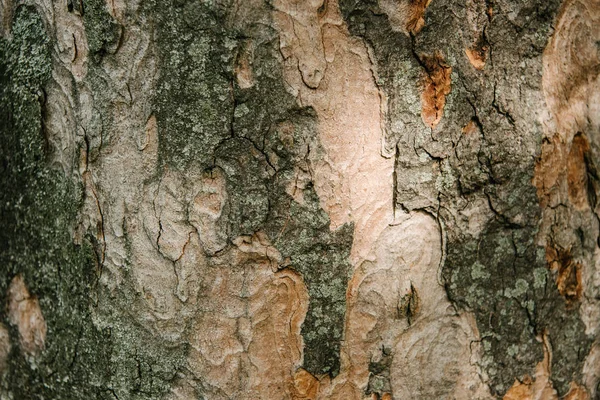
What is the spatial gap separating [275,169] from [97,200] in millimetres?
284

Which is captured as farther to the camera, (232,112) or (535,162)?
(535,162)

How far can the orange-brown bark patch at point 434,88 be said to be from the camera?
3.04 feet

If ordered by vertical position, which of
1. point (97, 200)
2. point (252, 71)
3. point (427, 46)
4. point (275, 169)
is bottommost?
point (97, 200)

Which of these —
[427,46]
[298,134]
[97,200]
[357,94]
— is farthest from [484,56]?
[97,200]

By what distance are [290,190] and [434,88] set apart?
10.6 inches

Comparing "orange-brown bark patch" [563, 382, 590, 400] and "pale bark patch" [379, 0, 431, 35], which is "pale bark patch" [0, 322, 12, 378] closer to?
"pale bark patch" [379, 0, 431, 35]

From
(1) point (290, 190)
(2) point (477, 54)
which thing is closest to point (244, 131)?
(1) point (290, 190)

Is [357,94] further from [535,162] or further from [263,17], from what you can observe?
[535,162]

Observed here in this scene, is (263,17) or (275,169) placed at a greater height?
(263,17)

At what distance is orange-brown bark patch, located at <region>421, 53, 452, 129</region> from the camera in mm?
928

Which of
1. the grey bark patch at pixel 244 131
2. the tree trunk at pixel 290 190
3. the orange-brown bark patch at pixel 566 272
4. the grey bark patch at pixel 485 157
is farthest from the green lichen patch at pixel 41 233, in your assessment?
the orange-brown bark patch at pixel 566 272

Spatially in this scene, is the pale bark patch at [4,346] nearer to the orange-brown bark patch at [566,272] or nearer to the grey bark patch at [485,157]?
the grey bark patch at [485,157]

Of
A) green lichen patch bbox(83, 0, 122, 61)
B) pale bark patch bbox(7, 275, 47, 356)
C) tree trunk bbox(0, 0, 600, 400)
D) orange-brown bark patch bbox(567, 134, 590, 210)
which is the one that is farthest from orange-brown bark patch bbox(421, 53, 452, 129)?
pale bark patch bbox(7, 275, 47, 356)

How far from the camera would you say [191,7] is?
0.87m
